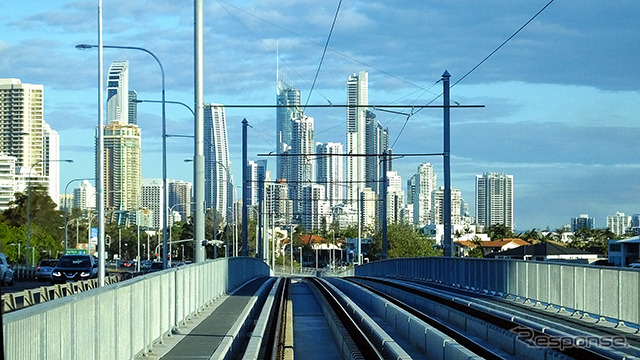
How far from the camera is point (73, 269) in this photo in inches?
2015

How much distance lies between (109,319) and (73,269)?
39402mm

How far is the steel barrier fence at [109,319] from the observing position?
909 cm

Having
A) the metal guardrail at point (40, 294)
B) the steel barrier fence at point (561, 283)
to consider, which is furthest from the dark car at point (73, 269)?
the steel barrier fence at point (561, 283)

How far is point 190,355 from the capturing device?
17.2 meters

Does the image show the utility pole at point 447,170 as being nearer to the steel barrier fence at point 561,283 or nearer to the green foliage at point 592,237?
the steel barrier fence at point 561,283

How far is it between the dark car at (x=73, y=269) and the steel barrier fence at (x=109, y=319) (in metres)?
26.0

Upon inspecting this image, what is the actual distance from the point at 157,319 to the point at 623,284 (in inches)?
408

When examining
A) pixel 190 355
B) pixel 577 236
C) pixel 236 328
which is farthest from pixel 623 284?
pixel 577 236

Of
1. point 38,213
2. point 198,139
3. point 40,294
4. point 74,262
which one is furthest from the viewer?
point 38,213

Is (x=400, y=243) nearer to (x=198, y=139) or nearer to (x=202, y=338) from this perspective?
(x=198, y=139)

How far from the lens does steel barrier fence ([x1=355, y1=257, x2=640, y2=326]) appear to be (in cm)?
2152

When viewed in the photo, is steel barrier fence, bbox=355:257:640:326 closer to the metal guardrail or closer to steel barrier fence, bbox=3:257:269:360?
steel barrier fence, bbox=3:257:269:360

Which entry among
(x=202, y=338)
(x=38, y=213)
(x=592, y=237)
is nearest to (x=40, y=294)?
(x=202, y=338)

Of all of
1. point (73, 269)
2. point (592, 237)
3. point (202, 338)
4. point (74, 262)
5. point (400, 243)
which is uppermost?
point (202, 338)
